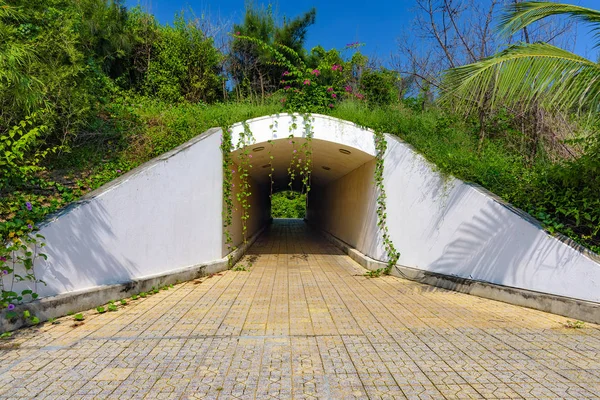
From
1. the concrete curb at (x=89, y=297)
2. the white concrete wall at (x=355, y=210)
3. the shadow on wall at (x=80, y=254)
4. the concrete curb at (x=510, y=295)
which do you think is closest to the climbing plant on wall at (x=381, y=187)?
the white concrete wall at (x=355, y=210)

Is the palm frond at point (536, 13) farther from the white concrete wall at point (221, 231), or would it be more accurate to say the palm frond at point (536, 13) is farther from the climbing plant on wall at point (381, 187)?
the climbing plant on wall at point (381, 187)

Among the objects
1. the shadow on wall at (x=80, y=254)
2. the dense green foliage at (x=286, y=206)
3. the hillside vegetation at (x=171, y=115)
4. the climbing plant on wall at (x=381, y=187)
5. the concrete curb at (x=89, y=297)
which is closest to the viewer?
the concrete curb at (x=89, y=297)

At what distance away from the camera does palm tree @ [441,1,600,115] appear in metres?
4.62

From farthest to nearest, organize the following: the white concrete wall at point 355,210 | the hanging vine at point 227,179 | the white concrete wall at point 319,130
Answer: the white concrete wall at point 355,210 → the white concrete wall at point 319,130 → the hanging vine at point 227,179

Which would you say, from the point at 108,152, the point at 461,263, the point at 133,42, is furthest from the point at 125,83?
the point at 461,263

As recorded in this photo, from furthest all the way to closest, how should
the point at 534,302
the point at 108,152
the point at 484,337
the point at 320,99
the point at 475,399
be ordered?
the point at 320,99 < the point at 108,152 < the point at 534,302 < the point at 484,337 < the point at 475,399

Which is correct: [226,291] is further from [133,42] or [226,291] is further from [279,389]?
[133,42]

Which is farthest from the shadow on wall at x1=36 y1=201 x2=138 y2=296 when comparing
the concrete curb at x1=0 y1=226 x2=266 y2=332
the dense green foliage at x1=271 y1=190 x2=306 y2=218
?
the dense green foliage at x1=271 y1=190 x2=306 y2=218

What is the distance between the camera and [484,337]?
3.94 metres

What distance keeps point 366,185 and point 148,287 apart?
232 inches

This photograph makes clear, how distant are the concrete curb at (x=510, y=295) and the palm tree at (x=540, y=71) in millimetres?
2525

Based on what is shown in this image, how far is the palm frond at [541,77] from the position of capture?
4602 millimetres

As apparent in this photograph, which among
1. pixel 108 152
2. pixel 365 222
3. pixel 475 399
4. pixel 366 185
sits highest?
pixel 108 152

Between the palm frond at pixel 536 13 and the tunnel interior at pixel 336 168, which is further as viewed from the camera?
the tunnel interior at pixel 336 168
